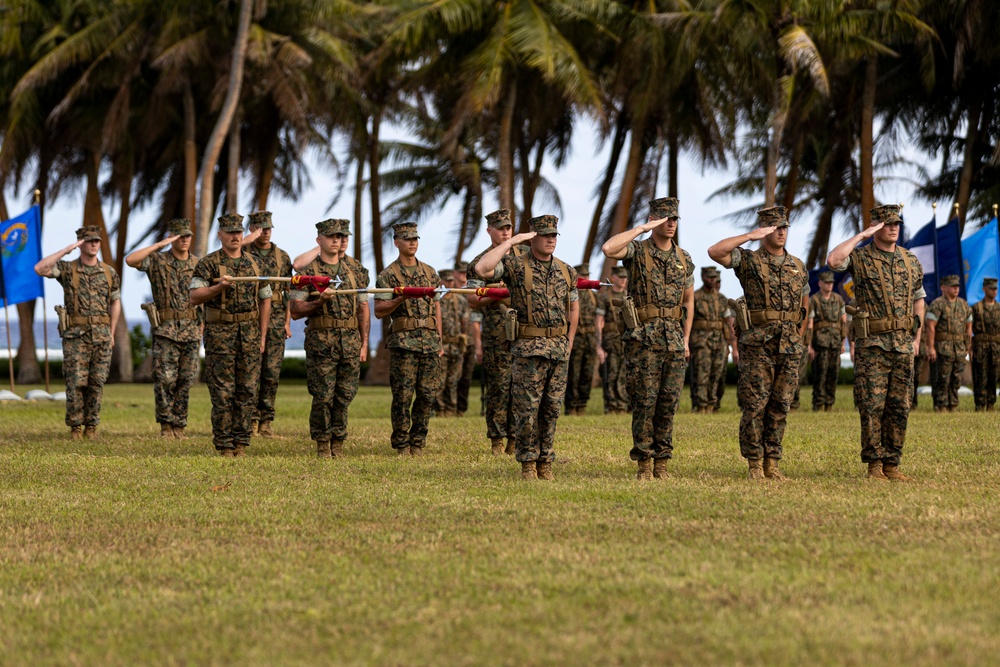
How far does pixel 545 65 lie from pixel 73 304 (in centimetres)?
1507

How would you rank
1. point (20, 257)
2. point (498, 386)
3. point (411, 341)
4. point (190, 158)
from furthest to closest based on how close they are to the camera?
point (190, 158) → point (20, 257) → point (498, 386) → point (411, 341)

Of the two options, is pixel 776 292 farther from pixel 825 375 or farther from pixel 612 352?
pixel 825 375

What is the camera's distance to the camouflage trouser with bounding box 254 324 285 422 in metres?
13.6

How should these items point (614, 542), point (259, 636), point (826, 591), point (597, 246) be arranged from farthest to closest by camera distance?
point (597, 246)
point (614, 542)
point (826, 591)
point (259, 636)

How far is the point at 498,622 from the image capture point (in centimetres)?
526

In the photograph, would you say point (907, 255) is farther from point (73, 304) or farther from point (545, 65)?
point (545, 65)

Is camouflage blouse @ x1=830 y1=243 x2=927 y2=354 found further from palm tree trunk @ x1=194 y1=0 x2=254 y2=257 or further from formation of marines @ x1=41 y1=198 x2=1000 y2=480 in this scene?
palm tree trunk @ x1=194 y1=0 x2=254 y2=257

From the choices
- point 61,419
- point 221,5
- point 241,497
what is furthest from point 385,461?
point 221,5

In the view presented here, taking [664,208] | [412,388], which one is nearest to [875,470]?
[664,208]

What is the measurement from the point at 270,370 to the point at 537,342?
5106mm

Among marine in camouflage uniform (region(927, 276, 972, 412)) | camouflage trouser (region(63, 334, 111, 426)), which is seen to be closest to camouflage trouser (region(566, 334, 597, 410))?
marine in camouflage uniform (region(927, 276, 972, 412))

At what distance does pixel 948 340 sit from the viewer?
18828 mm

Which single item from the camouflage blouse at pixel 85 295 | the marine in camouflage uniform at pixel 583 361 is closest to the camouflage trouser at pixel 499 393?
the camouflage blouse at pixel 85 295

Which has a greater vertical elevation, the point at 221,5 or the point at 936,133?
the point at 221,5
